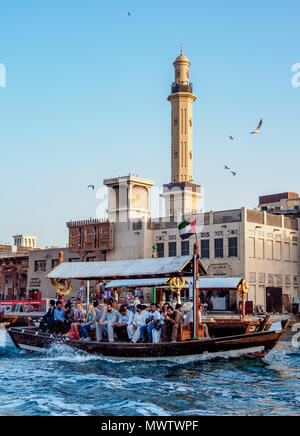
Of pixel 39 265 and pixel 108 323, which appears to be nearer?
pixel 108 323

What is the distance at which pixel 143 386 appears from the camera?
589 inches

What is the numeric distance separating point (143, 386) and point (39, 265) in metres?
52.2

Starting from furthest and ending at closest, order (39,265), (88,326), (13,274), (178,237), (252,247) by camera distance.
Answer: (13,274) → (39,265) → (178,237) → (252,247) → (88,326)

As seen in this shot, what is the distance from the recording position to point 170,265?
20.7 metres

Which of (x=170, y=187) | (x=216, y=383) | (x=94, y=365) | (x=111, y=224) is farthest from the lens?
(x=170, y=187)

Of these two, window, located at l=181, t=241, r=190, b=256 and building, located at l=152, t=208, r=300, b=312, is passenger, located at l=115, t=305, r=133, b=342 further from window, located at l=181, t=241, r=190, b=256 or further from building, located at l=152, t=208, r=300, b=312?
window, located at l=181, t=241, r=190, b=256

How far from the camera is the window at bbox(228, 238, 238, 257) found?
160ft

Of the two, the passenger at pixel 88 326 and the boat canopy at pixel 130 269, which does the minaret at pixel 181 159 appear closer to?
the boat canopy at pixel 130 269

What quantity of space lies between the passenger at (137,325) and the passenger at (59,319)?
10.5ft

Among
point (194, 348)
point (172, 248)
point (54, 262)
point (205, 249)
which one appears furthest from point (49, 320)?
point (54, 262)

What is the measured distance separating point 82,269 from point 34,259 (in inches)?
1730

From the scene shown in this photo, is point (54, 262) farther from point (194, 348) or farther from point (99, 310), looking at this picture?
point (194, 348)
